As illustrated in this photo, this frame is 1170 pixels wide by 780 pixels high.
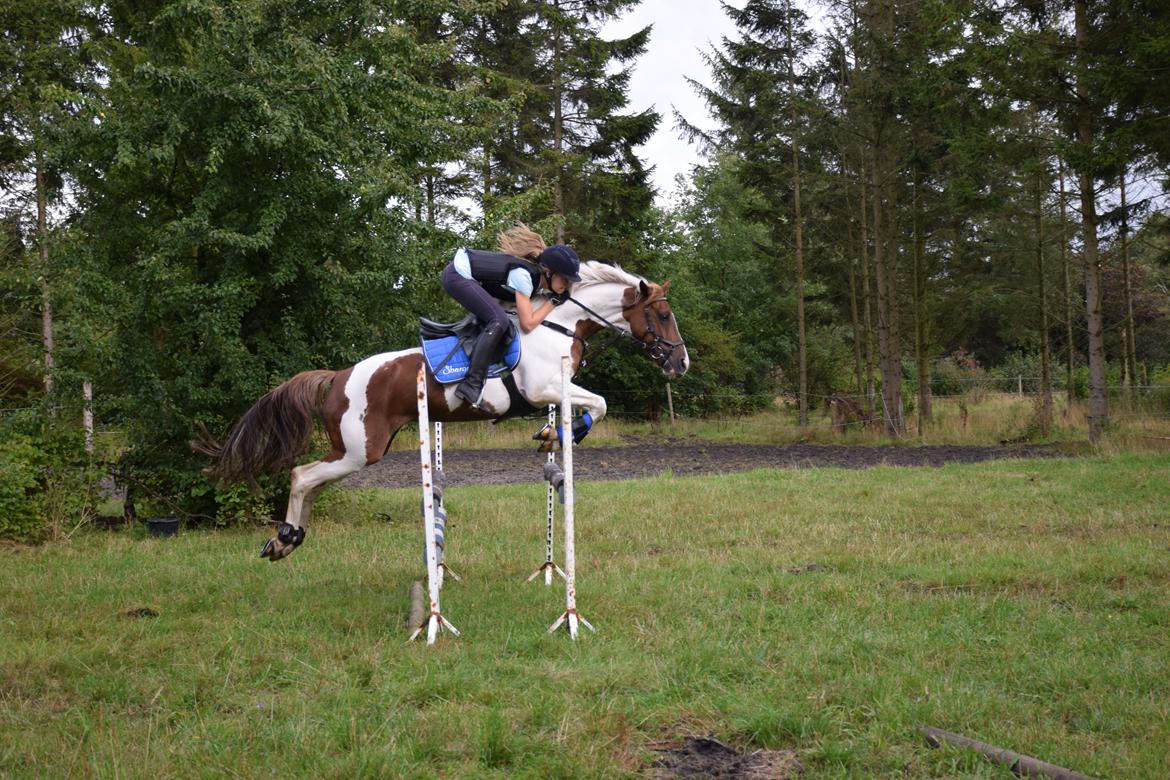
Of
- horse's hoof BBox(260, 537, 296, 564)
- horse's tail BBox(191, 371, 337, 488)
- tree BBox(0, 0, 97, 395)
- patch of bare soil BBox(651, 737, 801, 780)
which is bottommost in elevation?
patch of bare soil BBox(651, 737, 801, 780)

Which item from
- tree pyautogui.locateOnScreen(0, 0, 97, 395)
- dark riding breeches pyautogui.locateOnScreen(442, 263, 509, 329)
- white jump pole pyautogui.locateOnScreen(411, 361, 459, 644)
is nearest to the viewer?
white jump pole pyautogui.locateOnScreen(411, 361, 459, 644)

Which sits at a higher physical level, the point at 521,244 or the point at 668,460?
the point at 521,244

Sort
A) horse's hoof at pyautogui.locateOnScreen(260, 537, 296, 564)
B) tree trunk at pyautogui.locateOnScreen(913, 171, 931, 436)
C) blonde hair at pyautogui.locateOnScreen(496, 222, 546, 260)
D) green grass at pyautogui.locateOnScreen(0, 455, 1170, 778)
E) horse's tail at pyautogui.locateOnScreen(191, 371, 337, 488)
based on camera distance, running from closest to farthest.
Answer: green grass at pyautogui.locateOnScreen(0, 455, 1170, 778) < horse's hoof at pyautogui.locateOnScreen(260, 537, 296, 564) < horse's tail at pyautogui.locateOnScreen(191, 371, 337, 488) < blonde hair at pyautogui.locateOnScreen(496, 222, 546, 260) < tree trunk at pyautogui.locateOnScreen(913, 171, 931, 436)

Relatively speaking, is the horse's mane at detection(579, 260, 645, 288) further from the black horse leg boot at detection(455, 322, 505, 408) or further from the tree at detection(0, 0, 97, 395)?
the tree at detection(0, 0, 97, 395)

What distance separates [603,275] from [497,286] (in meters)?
0.82

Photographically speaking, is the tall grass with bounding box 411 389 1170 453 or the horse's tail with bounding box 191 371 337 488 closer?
the horse's tail with bounding box 191 371 337 488

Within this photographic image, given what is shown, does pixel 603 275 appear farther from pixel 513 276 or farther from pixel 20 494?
pixel 20 494

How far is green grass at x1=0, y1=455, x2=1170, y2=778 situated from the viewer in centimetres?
358

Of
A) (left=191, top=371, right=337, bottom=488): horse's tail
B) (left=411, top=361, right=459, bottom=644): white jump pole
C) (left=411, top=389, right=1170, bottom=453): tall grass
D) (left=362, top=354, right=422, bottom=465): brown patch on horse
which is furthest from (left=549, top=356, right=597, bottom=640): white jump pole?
(left=411, top=389, right=1170, bottom=453): tall grass

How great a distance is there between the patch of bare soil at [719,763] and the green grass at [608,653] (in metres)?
0.09

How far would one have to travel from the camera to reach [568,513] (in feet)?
18.1

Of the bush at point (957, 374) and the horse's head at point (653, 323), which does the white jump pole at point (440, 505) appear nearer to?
the horse's head at point (653, 323)

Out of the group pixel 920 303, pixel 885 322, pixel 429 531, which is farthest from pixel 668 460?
pixel 429 531

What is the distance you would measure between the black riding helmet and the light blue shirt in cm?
20
